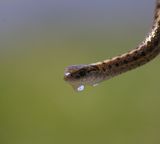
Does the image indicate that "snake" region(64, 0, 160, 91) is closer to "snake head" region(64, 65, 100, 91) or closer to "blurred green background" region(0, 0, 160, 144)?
"snake head" region(64, 65, 100, 91)

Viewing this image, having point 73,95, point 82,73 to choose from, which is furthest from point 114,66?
point 73,95

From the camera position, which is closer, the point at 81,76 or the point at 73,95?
the point at 81,76

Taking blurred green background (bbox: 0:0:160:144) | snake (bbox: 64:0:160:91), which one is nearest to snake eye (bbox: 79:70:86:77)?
snake (bbox: 64:0:160:91)

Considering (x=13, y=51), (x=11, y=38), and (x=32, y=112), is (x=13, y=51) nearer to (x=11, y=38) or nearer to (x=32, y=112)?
(x=11, y=38)

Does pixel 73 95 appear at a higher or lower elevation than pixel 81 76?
lower

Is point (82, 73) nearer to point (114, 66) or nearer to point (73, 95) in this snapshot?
point (114, 66)

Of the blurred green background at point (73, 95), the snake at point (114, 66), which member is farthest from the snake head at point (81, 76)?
the blurred green background at point (73, 95)
